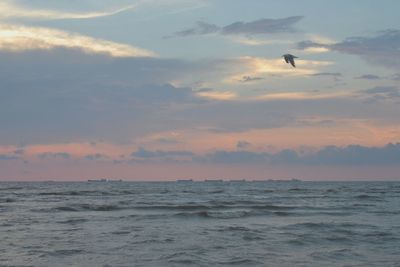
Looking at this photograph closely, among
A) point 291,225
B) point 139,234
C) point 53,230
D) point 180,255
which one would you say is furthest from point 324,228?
point 53,230

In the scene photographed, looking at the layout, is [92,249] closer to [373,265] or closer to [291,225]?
[373,265]

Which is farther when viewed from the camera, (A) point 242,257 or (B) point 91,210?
(B) point 91,210

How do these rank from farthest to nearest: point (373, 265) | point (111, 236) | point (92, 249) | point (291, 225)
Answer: point (291, 225)
point (111, 236)
point (92, 249)
point (373, 265)

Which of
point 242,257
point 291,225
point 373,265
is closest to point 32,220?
point 291,225

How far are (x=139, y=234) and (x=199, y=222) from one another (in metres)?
7.72

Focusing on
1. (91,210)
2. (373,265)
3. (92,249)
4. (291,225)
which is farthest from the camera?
(91,210)

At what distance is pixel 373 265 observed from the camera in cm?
1633

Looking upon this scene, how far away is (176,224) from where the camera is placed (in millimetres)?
29766

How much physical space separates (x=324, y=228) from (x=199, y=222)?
7.59 meters

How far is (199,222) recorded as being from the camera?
102 feet

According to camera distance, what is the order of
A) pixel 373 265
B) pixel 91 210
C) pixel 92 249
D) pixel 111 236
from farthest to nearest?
pixel 91 210
pixel 111 236
pixel 92 249
pixel 373 265

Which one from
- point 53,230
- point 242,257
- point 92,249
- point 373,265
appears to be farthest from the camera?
point 53,230

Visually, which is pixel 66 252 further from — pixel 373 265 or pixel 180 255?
pixel 373 265

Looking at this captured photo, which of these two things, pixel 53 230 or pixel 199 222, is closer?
pixel 53 230
